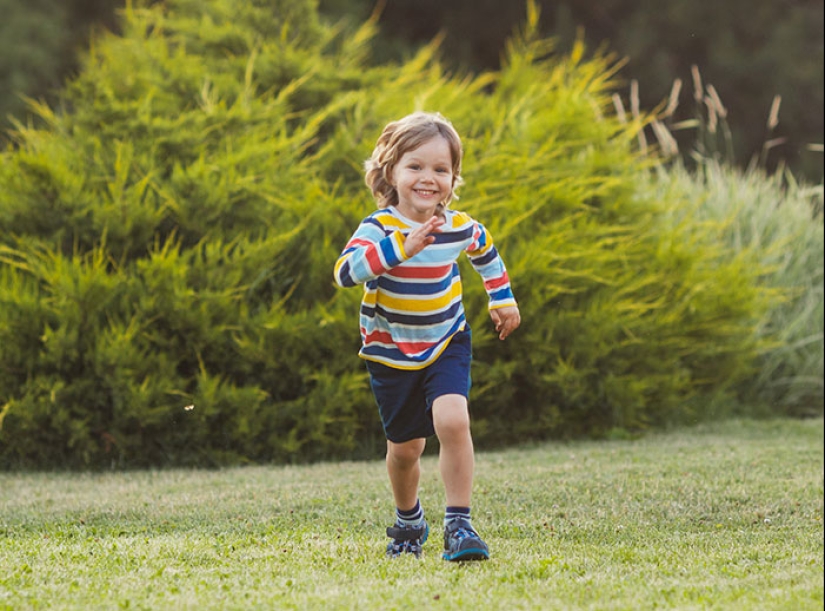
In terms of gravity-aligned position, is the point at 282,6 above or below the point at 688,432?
above

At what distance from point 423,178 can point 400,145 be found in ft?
0.52

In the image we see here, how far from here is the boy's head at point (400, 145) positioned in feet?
12.7

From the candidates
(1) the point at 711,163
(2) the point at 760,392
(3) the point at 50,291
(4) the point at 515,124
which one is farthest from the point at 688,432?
(3) the point at 50,291

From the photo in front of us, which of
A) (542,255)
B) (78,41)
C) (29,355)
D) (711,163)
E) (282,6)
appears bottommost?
(29,355)

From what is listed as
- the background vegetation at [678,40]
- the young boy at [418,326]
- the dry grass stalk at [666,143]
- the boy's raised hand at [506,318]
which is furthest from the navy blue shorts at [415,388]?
the background vegetation at [678,40]

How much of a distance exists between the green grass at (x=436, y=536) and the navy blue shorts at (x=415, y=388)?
17.8 inches

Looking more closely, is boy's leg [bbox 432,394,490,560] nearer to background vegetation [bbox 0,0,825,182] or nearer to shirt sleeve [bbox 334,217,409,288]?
shirt sleeve [bbox 334,217,409,288]

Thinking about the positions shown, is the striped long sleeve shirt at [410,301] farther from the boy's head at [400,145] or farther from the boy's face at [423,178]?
the boy's head at [400,145]

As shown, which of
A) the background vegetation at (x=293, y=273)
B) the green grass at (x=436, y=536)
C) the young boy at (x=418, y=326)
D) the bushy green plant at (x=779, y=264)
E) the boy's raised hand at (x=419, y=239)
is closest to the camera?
the green grass at (x=436, y=536)

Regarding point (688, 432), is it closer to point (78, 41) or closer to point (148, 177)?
point (148, 177)

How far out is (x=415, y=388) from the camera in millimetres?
3777

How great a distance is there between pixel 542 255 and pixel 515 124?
1481 mm

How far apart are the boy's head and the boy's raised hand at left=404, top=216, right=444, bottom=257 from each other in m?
0.44

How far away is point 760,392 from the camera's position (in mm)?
9258
